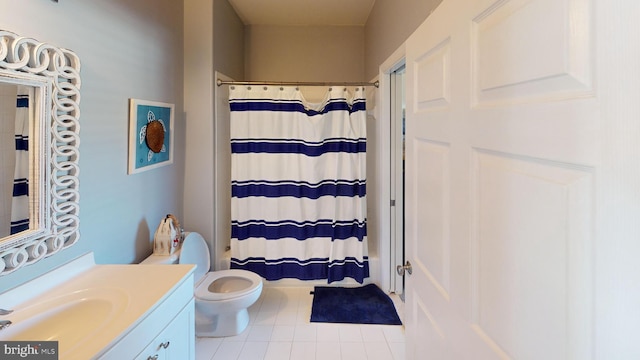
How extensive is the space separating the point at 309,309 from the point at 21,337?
1.88 meters

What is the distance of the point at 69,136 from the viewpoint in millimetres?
1357

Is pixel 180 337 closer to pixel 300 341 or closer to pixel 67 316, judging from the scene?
pixel 67 316

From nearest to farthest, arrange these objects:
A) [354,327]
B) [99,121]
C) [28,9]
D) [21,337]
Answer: [21,337]
[28,9]
[99,121]
[354,327]

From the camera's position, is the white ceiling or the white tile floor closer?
the white tile floor

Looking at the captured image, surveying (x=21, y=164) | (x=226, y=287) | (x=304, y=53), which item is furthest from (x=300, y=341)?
(x=304, y=53)

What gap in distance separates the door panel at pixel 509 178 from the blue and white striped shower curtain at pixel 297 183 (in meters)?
1.61

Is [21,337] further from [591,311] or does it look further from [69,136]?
[591,311]

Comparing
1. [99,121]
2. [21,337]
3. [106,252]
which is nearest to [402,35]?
[99,121]

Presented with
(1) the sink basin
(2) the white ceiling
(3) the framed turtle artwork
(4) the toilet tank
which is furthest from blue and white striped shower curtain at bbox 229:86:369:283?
(1) the sink basin

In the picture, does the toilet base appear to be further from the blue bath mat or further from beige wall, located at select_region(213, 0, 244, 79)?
beige wall, located at select_region(213, 0, 244, 79)

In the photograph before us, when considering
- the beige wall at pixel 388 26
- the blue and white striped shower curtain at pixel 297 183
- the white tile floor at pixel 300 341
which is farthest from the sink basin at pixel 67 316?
the beige wall at pixel 388 26

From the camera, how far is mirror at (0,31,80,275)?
3.61 ft

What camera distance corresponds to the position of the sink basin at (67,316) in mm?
1048

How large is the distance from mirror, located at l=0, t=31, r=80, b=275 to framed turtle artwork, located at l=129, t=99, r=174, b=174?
0.48m
